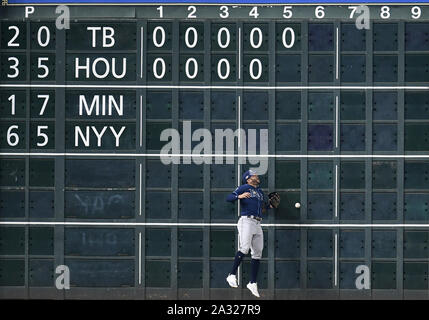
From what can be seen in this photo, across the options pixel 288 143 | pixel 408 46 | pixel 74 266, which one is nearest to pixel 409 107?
pixel 408 46

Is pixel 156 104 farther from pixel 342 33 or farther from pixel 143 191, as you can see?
pixel 342 33

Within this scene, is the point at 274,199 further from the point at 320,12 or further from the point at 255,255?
the point at 320,12

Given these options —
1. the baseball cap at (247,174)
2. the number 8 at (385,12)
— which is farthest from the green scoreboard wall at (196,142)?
the baseball cap at (247,174)

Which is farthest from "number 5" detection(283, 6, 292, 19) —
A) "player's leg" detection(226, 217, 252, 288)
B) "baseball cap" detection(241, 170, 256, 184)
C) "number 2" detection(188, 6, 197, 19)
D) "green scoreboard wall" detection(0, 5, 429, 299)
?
"player's leg" detection(226, 217, 252, 288)

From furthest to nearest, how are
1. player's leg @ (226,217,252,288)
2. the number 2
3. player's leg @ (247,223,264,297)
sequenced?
the number 2
player's leg @ (247,223,264,297)
player's leg @ (226,217,252,288)

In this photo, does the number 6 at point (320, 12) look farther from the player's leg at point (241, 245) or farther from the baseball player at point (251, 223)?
the player's leg at point (241, 245)

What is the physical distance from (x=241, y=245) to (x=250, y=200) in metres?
0.75

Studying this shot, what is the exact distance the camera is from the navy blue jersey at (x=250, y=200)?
1095 centimetres

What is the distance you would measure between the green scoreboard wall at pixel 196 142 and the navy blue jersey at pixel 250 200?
32 centimetres

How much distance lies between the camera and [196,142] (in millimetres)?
11281

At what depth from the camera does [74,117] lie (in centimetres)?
1134

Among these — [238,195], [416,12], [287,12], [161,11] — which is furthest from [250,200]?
[416,12]

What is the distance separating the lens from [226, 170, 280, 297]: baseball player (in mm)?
10922

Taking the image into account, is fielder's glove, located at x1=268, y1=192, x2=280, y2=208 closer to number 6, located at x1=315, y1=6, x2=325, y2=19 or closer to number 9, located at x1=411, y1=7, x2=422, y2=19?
number 6, located at x1=315, y1=6, x2=325, y2=19
